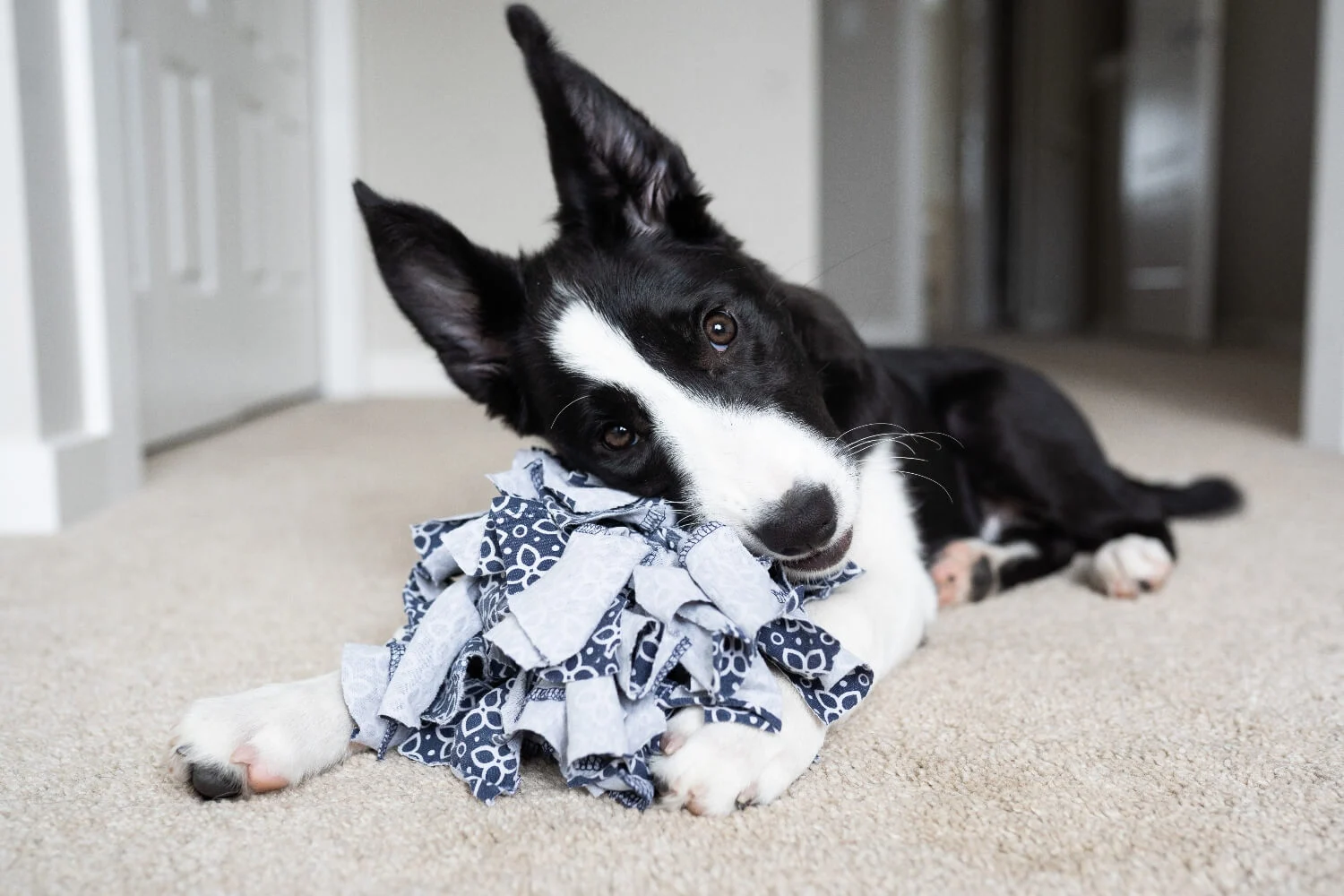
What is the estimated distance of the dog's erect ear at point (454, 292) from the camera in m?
1.40

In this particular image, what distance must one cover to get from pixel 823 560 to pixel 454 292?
64 centimetres

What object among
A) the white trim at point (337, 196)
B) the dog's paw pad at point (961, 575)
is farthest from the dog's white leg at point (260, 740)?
the white trim at point (337, 196)

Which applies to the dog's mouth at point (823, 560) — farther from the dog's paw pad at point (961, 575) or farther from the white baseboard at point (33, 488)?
the white baseboard at point (33, 488)

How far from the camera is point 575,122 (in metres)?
1.43

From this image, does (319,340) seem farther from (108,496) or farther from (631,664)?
(631,664)

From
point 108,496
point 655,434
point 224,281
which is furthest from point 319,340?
point 655,434

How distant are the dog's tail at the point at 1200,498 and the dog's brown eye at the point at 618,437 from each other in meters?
1.34

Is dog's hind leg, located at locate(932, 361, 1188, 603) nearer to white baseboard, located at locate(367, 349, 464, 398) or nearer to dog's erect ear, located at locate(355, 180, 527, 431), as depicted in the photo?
dog's erect ear, located at locate(355, 180, 527, 431)

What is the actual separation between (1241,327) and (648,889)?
24.6 ft

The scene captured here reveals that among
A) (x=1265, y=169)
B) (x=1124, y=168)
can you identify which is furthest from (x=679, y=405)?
(x=1124, y=168)

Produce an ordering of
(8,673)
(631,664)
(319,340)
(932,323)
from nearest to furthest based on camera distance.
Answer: (631,664) < (8,673) < (319,340) < (932,323)

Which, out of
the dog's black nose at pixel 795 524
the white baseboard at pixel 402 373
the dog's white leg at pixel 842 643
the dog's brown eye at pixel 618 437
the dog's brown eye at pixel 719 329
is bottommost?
the white baseboard at pixel 402 373

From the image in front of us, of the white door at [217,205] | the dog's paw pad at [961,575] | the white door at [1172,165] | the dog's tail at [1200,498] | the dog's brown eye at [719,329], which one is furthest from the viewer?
the white door at [1172,165]

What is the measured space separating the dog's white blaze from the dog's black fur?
0.02 m
